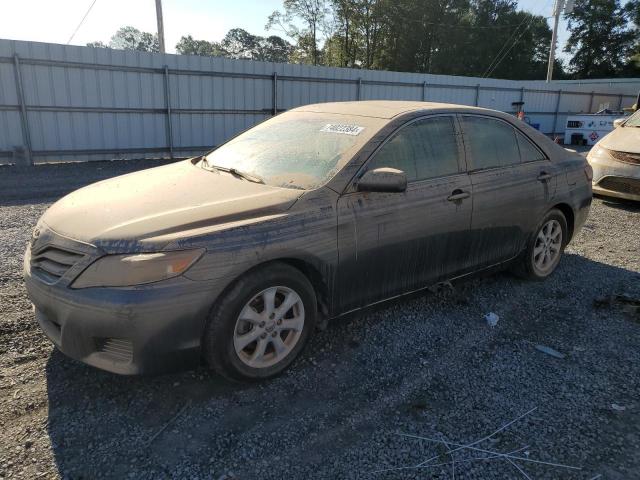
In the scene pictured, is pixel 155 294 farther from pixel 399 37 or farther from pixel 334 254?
pixel 399 37

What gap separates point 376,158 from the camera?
3.41 metres

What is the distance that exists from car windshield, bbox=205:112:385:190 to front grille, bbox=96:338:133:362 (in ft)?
4.41

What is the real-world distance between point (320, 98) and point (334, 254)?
13058 millimetres

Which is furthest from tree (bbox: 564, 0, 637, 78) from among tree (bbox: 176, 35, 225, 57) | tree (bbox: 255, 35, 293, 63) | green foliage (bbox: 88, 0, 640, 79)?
tree (bbox: 176, 35, 225, 57)

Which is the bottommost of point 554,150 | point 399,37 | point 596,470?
point 596,470

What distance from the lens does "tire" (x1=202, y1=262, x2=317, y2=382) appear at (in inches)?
109

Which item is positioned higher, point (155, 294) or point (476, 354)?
point (155, 294)

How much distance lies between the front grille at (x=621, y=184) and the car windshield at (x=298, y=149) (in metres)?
6.07

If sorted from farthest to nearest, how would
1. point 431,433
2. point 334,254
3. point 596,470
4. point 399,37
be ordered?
point 399,37 → point 334,254 → point 431,433 → point 596,470

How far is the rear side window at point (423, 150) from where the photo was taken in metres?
3.53

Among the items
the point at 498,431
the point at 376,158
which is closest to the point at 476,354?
the point at 498,431

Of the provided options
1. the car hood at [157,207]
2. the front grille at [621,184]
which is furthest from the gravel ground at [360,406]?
the front grille at [621,184]

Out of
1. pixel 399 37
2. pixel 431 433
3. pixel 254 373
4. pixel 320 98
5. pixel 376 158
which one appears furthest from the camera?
pixel 399 37

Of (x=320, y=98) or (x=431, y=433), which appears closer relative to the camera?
(x=431, y=433)
